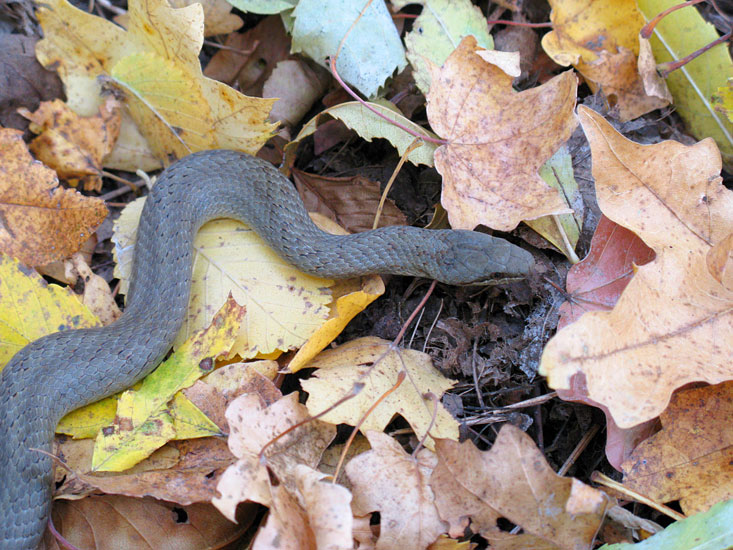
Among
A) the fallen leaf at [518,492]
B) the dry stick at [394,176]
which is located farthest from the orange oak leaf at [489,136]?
the fallen leaf at [518,492]

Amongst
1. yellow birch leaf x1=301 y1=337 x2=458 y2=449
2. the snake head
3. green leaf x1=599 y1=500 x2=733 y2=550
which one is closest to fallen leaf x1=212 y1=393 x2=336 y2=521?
yellow birch leaf x1=301 y1=337 x2=458 y2=449

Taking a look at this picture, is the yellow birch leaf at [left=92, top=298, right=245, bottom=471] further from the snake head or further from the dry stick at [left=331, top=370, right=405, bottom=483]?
the snake head

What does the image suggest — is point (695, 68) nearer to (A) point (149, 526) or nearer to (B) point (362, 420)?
(B) point (362, 420)

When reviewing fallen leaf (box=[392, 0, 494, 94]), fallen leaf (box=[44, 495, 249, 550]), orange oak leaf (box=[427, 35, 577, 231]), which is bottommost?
fallen leaf (box=[44, 495, 249, 550])

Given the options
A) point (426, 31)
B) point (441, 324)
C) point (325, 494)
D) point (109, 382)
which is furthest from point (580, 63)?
point (109, 382)

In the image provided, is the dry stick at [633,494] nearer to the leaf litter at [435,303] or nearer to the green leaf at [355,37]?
the leaf litter at [435,303]

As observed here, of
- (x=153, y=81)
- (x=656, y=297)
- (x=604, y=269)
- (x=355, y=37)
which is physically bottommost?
(x=604, y=269)

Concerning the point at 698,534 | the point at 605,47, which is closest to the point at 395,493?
the point at 698,534
